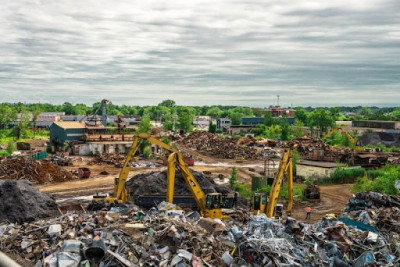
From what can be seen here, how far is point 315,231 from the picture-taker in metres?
14.7

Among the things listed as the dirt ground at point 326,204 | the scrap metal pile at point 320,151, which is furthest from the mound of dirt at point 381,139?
the dirt ground at point 326,204

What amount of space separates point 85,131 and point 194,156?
14307 millimetres

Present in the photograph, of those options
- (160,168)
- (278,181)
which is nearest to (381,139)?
(160,168)

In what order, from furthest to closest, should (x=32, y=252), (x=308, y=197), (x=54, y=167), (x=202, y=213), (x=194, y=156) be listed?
(x=194, y=156)
(x=54, y=167)
(x=308, y=197)
(x=202, y=213)
(x=32, y=252)

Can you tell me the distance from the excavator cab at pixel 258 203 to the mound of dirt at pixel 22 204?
10124 millimetres

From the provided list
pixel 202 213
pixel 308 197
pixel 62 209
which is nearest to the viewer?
pixel 202 213

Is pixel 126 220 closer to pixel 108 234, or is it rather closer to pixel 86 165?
pixel 108 234

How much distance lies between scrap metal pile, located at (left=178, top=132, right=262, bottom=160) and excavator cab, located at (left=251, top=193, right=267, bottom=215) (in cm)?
3038

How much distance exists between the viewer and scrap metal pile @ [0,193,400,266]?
12.1 m

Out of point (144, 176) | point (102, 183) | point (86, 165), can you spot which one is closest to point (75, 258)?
point (144, 176)

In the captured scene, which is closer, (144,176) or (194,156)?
(144,176)

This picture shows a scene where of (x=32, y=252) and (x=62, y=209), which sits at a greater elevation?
(x=32, y=252)

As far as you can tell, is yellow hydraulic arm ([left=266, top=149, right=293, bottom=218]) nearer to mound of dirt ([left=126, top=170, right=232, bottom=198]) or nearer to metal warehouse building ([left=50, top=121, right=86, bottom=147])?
mound of dirt ([left=126, top=170, right=232, bottom=198])

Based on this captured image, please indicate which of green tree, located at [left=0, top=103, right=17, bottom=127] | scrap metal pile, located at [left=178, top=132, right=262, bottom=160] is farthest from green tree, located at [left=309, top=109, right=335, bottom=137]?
green tree, located at [left=0, top=103, right=17, bottom=127]
